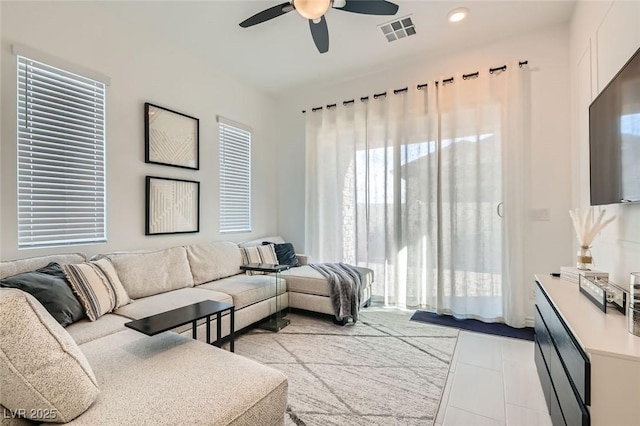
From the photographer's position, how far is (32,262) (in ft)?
6.84

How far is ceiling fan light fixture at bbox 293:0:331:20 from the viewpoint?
2068 millimetres

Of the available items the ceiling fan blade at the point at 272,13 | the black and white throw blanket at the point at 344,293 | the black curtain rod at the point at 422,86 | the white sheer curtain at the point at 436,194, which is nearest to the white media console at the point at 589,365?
the white sheer curtain at the point at 436,194

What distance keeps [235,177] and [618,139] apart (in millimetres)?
3809

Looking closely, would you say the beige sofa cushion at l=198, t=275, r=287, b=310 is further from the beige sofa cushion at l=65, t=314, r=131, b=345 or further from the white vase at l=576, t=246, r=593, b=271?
the white vase at l=576, t=246, r=593, b=271

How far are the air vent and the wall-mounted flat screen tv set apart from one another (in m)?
1.81

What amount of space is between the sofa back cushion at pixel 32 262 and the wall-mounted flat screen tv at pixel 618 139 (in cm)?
366

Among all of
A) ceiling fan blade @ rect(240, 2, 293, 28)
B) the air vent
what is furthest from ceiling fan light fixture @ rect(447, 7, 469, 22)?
ceiling fan blade @ rect(240, 2, 293, 28)

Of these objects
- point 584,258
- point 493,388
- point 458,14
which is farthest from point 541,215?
point 458,14

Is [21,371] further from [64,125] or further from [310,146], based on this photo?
[310,146]

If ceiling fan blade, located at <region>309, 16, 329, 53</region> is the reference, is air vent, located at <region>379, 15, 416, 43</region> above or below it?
above

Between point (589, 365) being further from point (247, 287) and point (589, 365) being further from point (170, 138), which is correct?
point (170, 138)

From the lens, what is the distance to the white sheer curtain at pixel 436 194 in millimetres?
3084

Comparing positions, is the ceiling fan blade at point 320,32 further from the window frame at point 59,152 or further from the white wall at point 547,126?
the window frame at point 59,152

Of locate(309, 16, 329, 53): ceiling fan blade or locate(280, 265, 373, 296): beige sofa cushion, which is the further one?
locate(280, 265, 373, 296): beige sofa cushion
